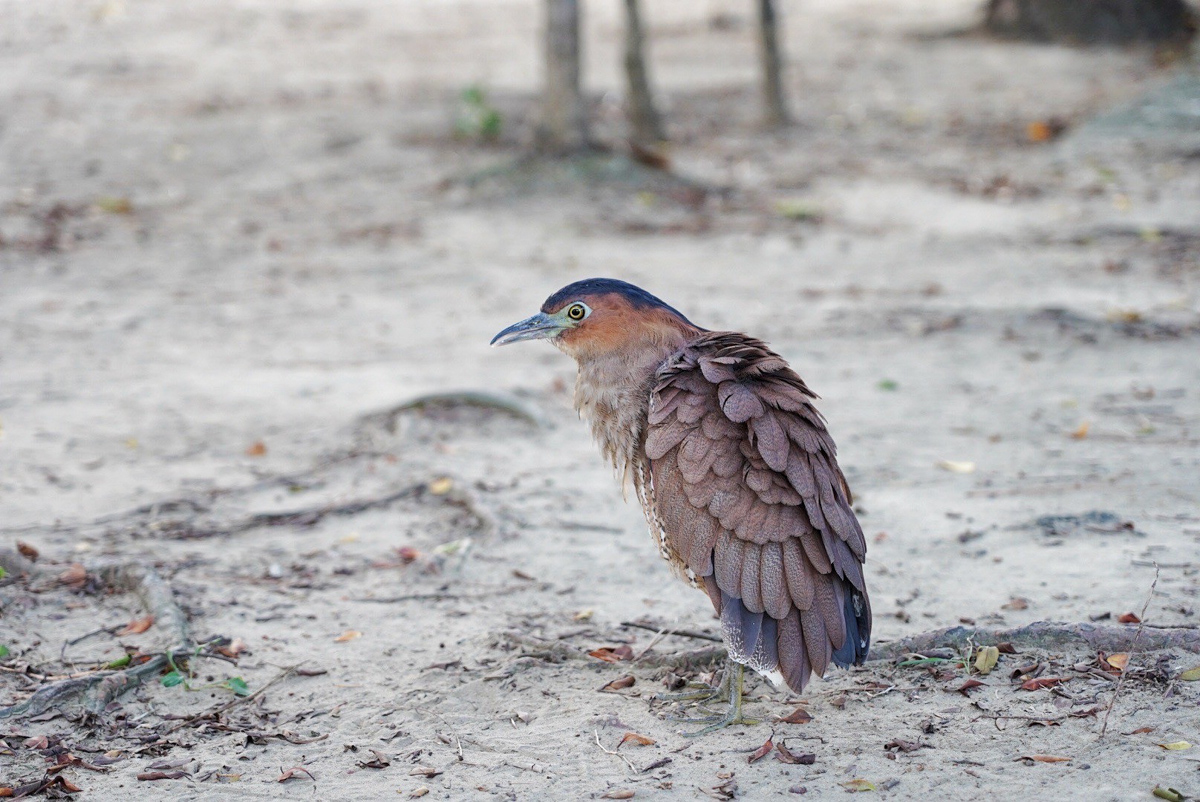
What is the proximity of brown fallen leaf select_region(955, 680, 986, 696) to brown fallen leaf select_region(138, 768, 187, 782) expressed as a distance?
90.3 inches

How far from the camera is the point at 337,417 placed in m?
6.50

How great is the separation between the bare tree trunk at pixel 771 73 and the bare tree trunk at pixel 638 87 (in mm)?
1386

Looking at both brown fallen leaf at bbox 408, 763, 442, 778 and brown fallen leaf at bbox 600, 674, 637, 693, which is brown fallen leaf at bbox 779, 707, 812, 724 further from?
brown fallen leaf at bbox 408, 763, 442, 778

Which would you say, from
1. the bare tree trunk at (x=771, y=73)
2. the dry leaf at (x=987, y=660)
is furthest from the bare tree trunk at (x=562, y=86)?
the dry leaf at (x=987, y=660)

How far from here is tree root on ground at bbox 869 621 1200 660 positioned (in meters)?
3.64

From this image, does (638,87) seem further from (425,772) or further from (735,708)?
(425,772)

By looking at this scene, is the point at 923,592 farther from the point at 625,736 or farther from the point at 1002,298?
the point at 1002,298

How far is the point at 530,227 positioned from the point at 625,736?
24.1 feet

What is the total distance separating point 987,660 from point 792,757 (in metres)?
0.80

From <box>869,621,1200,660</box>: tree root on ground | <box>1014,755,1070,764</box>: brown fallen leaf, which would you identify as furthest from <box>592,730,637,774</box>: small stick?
<box>1014,755,1070,764</box>: brown fallen leaf

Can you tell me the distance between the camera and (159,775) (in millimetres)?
3336

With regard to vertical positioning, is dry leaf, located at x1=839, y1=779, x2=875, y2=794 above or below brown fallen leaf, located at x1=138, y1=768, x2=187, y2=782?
below

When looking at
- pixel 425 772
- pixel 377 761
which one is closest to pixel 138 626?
pixel 377 761

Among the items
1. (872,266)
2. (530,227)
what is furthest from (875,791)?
(530,227)
